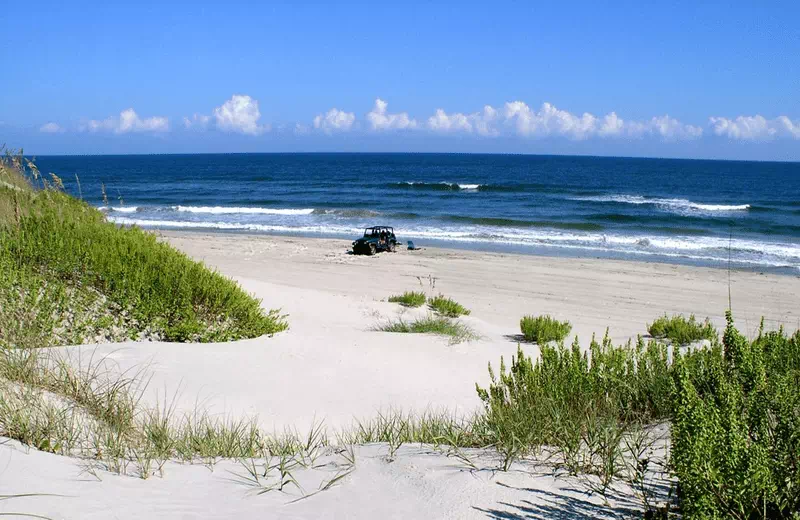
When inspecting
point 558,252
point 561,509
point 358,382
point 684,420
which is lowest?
point 558,252

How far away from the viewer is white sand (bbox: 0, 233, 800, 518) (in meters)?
3.02

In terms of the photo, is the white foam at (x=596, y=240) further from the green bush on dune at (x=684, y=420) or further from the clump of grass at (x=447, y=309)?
the green bush on dune at (x=684, y=420)

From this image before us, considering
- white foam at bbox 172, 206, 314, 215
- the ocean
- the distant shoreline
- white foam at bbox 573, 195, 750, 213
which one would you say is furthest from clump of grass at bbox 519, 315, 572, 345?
white foam at bbox 573, 195, 750, 213

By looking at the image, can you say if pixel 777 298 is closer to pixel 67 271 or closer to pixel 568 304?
pixel 568 304

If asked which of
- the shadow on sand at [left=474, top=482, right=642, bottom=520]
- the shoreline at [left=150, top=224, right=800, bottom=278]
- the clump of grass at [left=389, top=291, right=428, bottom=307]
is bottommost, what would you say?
the shoreline at [left=150, top=224, right=800, bottom=278]

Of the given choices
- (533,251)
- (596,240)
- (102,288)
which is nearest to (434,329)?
(102,288)

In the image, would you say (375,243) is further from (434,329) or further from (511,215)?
(511,215)

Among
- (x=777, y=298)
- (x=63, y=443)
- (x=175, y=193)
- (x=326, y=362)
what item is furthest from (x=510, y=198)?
(x=63, y=443)

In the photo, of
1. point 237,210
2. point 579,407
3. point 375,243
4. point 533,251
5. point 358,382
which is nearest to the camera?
point 579,407

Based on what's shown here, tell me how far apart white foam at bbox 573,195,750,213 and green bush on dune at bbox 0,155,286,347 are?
39.2 meters

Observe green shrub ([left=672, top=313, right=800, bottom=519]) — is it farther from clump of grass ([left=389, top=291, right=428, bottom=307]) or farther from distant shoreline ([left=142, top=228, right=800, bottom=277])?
distant shoreline ([left=142, top=228, right=800, bottom=277])

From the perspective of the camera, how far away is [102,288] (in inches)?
266

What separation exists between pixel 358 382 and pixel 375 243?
16.9 meters

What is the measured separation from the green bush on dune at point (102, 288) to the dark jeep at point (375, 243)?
1490cm
